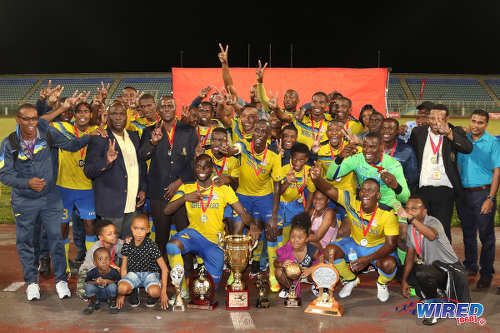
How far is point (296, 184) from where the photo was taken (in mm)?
6242

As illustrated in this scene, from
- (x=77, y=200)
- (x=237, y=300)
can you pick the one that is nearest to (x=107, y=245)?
(x=77, y=200)

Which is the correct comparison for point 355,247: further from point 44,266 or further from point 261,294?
point 44,266

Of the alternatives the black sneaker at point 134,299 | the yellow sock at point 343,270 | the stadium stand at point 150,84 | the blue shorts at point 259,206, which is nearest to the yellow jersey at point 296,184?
the blue shorts at point 259,206

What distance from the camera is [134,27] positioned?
4369cm

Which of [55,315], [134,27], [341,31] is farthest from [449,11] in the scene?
[55,315]

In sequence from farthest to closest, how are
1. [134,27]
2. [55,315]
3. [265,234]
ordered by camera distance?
[134,27]
[265,234]
[55,315]

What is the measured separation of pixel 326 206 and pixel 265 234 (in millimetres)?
876

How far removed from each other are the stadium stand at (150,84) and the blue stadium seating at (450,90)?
18.6m

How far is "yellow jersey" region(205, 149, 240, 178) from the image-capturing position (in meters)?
6.34

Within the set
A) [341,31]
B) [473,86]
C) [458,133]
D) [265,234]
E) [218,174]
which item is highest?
[341,31]

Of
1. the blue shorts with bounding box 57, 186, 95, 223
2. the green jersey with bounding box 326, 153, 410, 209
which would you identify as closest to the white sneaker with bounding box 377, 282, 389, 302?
the green jersey with bounding box 326, 153, 410, 209

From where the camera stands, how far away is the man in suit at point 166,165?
6090 millimetres

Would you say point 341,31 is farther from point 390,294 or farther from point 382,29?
point 390,294

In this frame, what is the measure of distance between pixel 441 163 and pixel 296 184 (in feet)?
6.01
